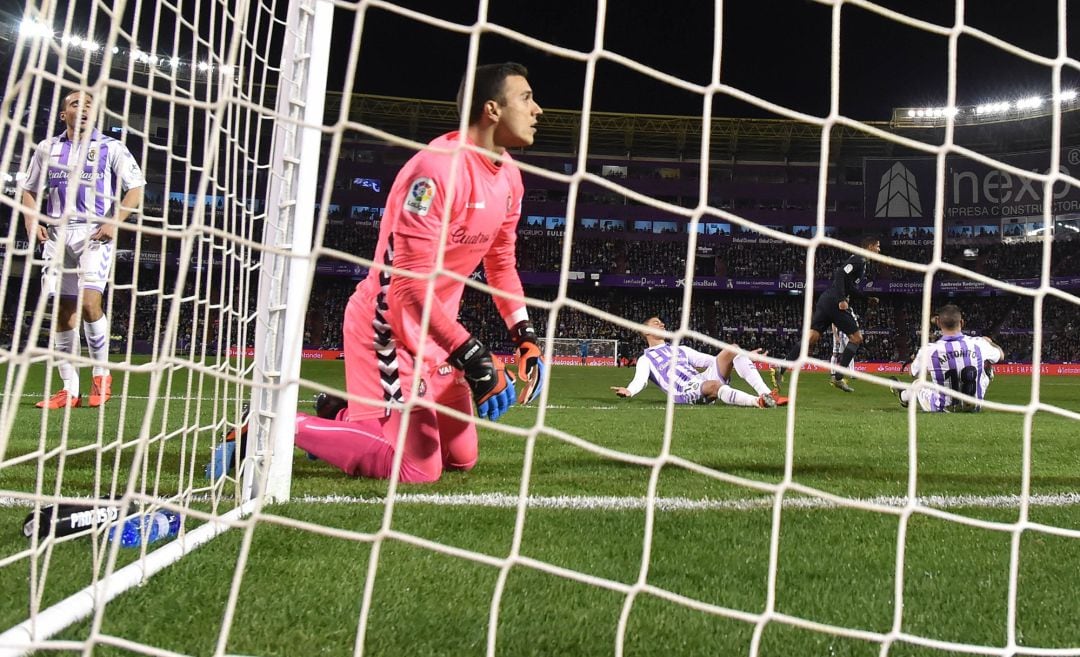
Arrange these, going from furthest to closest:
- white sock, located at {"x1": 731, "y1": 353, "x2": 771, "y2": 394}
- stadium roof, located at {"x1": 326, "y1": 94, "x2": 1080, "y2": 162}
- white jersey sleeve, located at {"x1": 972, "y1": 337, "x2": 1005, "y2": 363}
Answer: stadium roof, located at {"x1": 326, "y1": 94, "x2": 1080, "y2": 162} < white sock, located at {"x1": 731, "y1": 353, "x2": 771, "y2": 394} < white jersey sleeve, located at {"x1": 972, "y1": 337, "x2": 1005, "y2": 363}

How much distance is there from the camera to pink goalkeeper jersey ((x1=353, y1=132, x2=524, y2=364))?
278cm

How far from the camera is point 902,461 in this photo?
3.88 meters

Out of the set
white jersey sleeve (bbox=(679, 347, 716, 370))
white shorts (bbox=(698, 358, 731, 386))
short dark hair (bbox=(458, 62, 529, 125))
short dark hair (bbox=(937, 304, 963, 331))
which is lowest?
white shorts (bbox=(698, 358, 731, 386))

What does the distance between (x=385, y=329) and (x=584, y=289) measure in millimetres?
30302

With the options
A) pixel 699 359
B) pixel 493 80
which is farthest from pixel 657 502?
pixel 699 359

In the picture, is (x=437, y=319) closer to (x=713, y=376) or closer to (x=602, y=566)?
(x=602, y=566)

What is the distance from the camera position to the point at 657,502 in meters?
2.69

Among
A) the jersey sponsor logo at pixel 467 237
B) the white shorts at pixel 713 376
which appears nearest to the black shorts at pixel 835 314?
the white shorts at pixel 713 376

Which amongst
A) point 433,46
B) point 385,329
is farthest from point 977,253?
point 385,329

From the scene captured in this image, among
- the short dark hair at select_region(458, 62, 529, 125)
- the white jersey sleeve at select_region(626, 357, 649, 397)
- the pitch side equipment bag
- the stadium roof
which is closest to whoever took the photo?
the pitch side equipment bag

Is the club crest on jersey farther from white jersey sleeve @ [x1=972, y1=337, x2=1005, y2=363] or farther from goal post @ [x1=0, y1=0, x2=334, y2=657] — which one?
white jersey sleeve @ [x1=972, y1=337, x2=1005, y2=363]

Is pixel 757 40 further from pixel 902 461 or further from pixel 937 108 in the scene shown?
pixel 902 461

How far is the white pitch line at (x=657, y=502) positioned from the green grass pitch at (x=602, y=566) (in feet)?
0.05

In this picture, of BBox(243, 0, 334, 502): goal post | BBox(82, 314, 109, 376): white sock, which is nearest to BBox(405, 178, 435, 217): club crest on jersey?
BBox(243, 0, 334, 502): goal post
